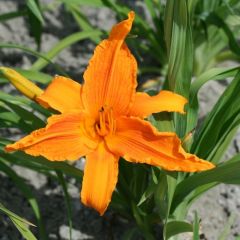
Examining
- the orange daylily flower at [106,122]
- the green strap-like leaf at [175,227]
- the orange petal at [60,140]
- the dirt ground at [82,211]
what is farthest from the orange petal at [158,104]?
the dirt ground at [82,211]

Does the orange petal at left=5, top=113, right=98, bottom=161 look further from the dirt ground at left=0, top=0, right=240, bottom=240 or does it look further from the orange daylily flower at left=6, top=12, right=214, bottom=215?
the dirt ground at left=0, top=0, right=240, bottom=240

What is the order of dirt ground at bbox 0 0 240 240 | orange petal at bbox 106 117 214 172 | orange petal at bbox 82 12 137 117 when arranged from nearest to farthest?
orange petal at bbox 106 117 214 172
orange petal at bbox 82 12 137 117
dirt ground at bbox 0 0 240 240

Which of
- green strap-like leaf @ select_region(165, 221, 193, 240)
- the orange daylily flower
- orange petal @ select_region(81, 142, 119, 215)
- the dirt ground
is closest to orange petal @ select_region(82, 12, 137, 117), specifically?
the orange daylily flower

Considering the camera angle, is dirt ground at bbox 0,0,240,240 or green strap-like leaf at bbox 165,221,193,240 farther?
dirt ground at bbox 0,0,240,240

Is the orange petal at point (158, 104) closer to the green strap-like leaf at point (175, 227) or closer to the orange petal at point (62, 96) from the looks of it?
the orange petal at point (62, 96)

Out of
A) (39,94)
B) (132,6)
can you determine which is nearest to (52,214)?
(39,94)

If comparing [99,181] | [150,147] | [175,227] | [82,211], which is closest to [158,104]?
[150,147]
